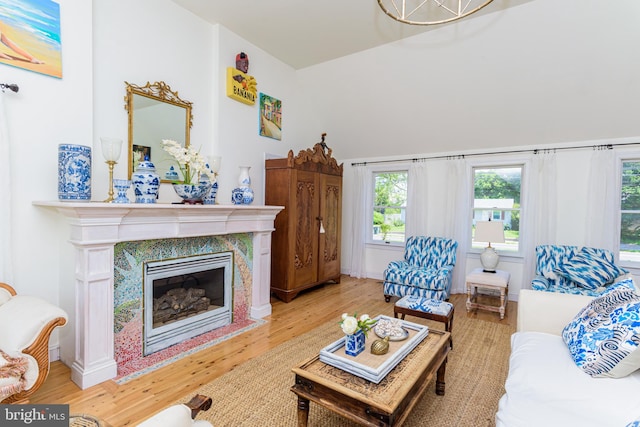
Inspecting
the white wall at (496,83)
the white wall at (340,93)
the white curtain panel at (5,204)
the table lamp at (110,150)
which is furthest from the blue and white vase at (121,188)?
the white wall at (496,83)

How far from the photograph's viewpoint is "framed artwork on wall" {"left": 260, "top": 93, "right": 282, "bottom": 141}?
4345 mm

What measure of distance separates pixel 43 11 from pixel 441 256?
190 inches

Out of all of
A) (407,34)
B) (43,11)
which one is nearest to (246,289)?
(43,11)

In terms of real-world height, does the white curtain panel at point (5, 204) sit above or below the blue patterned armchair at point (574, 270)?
above

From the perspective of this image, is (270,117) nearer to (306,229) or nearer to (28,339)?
(306,229)

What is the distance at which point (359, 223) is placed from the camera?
18.9 feet

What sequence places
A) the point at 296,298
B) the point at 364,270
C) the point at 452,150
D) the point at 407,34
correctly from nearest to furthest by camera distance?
the point at 407,34
the point at 296,298
the point at 452,150
the point at 364,270

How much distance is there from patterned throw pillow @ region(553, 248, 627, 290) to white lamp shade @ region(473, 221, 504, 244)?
2.29 feet

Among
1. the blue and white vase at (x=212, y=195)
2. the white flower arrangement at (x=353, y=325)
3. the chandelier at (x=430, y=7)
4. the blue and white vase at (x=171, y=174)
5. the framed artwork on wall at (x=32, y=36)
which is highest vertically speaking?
the chandelier at (x=430, y=7)

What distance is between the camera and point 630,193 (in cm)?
395

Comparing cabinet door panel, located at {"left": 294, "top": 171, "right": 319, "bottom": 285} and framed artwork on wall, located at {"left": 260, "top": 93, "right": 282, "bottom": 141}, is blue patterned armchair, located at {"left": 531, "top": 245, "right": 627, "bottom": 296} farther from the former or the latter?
framed artwork on wall, located at {"left": 260, "top": 93, "right": 282, "bottom": 141}

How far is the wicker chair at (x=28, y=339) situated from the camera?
168 cm

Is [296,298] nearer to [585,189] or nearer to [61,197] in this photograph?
[61,197]

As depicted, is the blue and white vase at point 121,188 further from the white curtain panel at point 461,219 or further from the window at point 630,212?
the window at point 630,212
